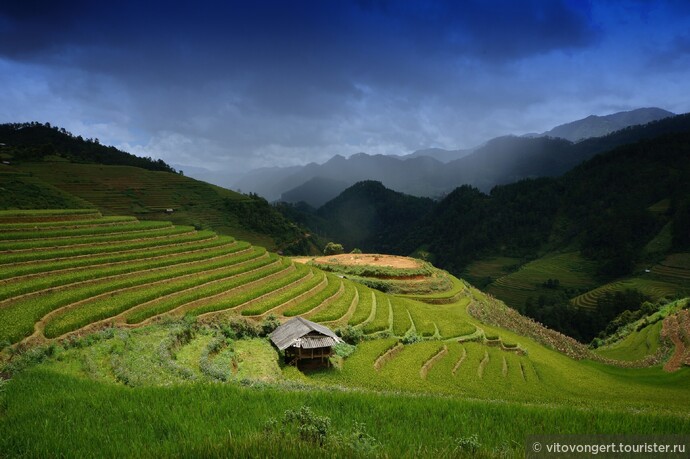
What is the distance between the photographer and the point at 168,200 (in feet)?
273

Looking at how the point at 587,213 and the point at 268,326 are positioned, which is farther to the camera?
the point at 587,213

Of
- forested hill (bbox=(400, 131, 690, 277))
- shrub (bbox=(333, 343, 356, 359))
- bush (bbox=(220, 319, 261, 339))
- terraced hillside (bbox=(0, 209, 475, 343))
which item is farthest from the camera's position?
forested hill (bbox=(400, 131, 690, 277))

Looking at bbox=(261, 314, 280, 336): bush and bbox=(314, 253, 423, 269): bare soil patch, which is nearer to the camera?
bbox=(261, 314, 280, 336): bush

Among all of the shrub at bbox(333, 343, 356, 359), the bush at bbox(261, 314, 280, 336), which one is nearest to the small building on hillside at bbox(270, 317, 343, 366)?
the shrub at bbox(333, 343, 356, 359)

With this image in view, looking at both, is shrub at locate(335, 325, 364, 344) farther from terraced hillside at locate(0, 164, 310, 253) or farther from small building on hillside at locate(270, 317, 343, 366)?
terraced hillside at locate(0, 164, 310, 253)

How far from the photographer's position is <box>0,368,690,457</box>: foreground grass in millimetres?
5023

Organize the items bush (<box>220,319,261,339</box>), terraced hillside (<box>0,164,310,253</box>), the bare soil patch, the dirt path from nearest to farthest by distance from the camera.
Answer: bush (<box>220,319,261,339</box>), the dirt path, the bare soil patch, terraced hillside (<box>0,164,310,253</box>)

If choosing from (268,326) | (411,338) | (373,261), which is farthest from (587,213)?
(268,326)

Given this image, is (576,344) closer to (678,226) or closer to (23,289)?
(23,289)

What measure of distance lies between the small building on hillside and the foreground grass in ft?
32.7

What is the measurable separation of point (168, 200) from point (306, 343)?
75451 millimetres

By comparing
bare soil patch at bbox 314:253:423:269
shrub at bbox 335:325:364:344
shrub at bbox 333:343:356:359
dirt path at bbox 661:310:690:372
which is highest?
bare soil patch at bbox 314:253:423:269

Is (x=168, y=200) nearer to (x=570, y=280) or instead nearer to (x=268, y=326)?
(x=268, y=326)

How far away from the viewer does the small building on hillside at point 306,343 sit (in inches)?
720
